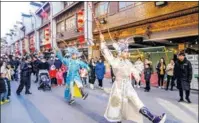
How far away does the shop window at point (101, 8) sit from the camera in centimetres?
2362

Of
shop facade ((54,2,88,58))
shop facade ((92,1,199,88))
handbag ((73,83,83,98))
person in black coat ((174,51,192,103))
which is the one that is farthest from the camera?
shop facade ((54,2,88,58))

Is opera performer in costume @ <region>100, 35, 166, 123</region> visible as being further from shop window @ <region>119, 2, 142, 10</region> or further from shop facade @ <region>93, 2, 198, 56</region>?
shop window @ <region>119, 2, 142, 10</region>

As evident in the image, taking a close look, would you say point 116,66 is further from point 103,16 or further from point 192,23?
point 103,16

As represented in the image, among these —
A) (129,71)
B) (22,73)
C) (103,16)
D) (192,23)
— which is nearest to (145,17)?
(192,23)

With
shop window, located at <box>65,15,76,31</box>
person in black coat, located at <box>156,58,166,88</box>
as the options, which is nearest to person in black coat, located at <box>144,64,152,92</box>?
person in black coat, located at <box>156,58,166,88</box>

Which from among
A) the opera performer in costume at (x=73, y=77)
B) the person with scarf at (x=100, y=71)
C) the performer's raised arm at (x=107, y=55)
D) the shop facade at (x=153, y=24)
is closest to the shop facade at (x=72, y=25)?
the shop facade at (x=153, y=24)

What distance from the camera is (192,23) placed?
14836 mm

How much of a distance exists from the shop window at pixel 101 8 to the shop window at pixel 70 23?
6.39 metres

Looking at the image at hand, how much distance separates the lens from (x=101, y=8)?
24.6m

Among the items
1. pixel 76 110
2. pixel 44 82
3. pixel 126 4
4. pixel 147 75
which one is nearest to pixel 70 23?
pixel 126 4

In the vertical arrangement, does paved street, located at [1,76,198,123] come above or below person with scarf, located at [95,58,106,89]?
below

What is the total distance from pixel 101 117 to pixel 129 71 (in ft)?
5.28

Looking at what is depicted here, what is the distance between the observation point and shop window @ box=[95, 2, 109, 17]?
2362cm

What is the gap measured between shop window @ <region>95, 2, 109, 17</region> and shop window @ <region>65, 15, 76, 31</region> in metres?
6.39
